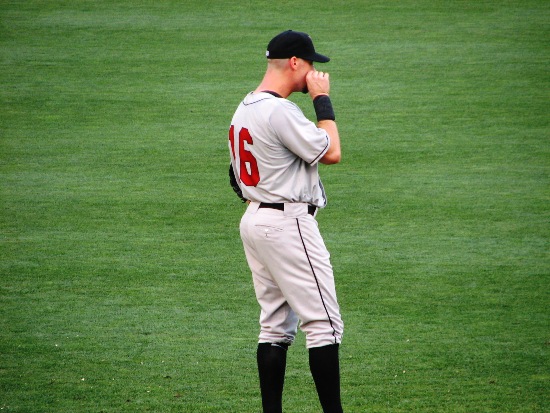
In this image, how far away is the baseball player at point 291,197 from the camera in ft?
10.3

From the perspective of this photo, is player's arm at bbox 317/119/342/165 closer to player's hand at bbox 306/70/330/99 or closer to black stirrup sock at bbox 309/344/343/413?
player's hand at bbox 306/70/330/99

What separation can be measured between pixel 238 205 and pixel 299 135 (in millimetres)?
3951

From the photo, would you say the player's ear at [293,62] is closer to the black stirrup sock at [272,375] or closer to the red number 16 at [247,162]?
the red number 16 at [247,162]

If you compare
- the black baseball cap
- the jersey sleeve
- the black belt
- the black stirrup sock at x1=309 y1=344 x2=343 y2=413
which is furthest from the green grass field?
the black baseball cap

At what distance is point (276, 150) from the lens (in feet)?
10.3

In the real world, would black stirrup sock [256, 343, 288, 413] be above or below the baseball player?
below

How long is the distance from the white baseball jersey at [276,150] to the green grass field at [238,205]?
1.03 m

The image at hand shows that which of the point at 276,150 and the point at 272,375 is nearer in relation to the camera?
the point at 276,150

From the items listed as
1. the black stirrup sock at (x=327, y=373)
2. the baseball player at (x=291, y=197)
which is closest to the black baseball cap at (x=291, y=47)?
the baseball player at (x=291, y=197)

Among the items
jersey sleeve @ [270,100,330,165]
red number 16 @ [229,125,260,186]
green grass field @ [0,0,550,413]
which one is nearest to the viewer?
jersey sleeve @ [270,100,330,165]

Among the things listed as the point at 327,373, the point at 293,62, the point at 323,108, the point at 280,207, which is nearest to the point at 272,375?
the point at 327,373

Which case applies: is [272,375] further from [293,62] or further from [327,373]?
[293,62]

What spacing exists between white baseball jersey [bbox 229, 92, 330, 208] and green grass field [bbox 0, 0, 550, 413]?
3.37 feet

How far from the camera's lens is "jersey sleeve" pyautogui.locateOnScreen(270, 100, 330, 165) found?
10.1ft
